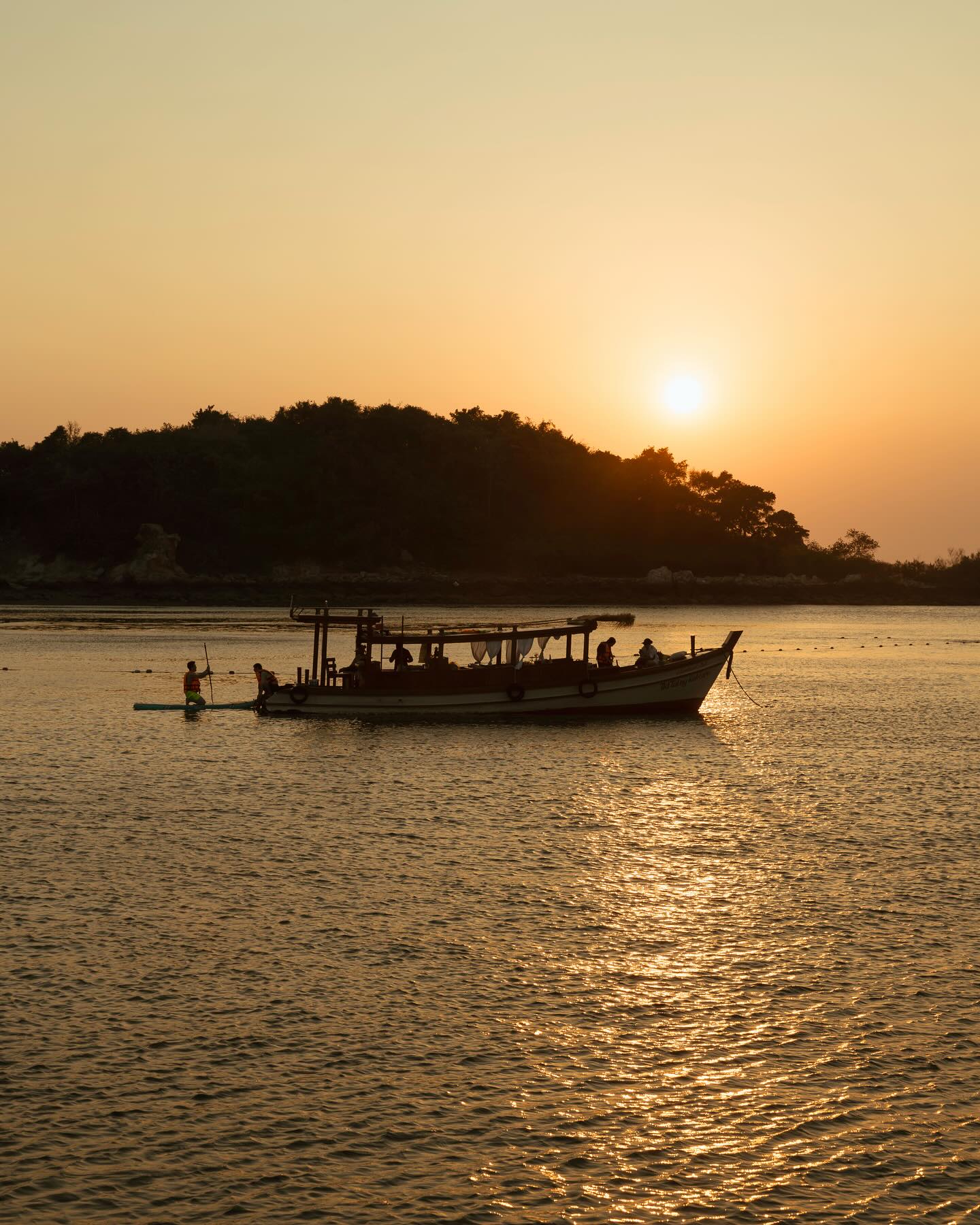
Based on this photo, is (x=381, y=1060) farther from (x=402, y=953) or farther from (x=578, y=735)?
(x=578, y=735)

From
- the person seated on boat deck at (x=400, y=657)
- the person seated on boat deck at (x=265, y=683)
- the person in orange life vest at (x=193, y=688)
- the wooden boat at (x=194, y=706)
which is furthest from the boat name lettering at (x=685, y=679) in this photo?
the person in orange life vest at (x=193, y=688)

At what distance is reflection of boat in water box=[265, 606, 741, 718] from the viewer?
155 ft

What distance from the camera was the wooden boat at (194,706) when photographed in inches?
1959

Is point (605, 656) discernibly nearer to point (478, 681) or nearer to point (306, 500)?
point (478, 681)

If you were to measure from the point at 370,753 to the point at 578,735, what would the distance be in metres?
8.39

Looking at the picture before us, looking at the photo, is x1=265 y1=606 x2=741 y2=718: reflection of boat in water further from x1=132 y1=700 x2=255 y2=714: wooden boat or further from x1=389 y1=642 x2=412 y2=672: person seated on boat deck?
x1=132 y1=700 x2=255 y2=714: wooden boat

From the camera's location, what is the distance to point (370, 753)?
1570 inches

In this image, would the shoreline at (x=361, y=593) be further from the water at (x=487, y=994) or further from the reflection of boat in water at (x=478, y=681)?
the water at (x=487, y=994)

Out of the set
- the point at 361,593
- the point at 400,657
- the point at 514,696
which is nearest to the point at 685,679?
the point at 514,696

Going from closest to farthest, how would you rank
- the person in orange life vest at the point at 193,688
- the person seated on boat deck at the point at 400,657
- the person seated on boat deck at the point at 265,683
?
the person seated on boat deck at the point at 400,657
the person seated on boat deck at the point at 265,683
the person in orange life vest at the point at 193,688

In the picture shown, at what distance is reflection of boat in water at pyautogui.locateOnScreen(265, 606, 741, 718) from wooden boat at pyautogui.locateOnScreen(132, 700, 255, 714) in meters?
2.68

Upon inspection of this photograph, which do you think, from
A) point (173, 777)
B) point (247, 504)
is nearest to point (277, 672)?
point (173, 777)

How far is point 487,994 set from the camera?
635 inches

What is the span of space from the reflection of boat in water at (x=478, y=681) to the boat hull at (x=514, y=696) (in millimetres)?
26
